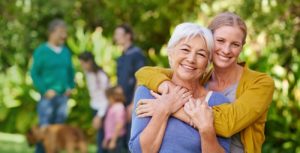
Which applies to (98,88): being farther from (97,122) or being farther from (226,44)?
(226,44)

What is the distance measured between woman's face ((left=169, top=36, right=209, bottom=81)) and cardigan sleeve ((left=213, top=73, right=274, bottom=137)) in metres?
0.19

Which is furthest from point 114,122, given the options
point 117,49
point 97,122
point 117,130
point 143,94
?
point 143,94

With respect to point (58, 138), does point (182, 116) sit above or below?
above

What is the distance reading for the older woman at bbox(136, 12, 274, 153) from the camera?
13.8 ft

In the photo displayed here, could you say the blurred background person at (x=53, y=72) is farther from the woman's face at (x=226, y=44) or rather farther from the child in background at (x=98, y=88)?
the woman's face at (x=226, y=44)

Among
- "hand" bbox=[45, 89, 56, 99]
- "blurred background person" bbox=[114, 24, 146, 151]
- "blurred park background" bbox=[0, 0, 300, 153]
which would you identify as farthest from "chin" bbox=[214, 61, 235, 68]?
"blurred park background" bbox=[0, 0, 300, 153]

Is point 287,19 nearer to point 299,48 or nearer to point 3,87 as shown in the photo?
point 299,48

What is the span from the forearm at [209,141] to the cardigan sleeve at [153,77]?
1.13 feet

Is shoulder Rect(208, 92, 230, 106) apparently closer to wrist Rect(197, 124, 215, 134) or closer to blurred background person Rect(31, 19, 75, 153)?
wrist Rect(197, 124, 215, 134)

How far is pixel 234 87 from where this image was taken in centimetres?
448

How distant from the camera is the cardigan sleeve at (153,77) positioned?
170 inches

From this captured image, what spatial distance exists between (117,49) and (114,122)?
15.4 feet

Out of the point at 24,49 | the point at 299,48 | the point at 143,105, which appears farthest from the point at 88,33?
the point at 143,105

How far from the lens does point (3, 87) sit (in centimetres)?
1647
